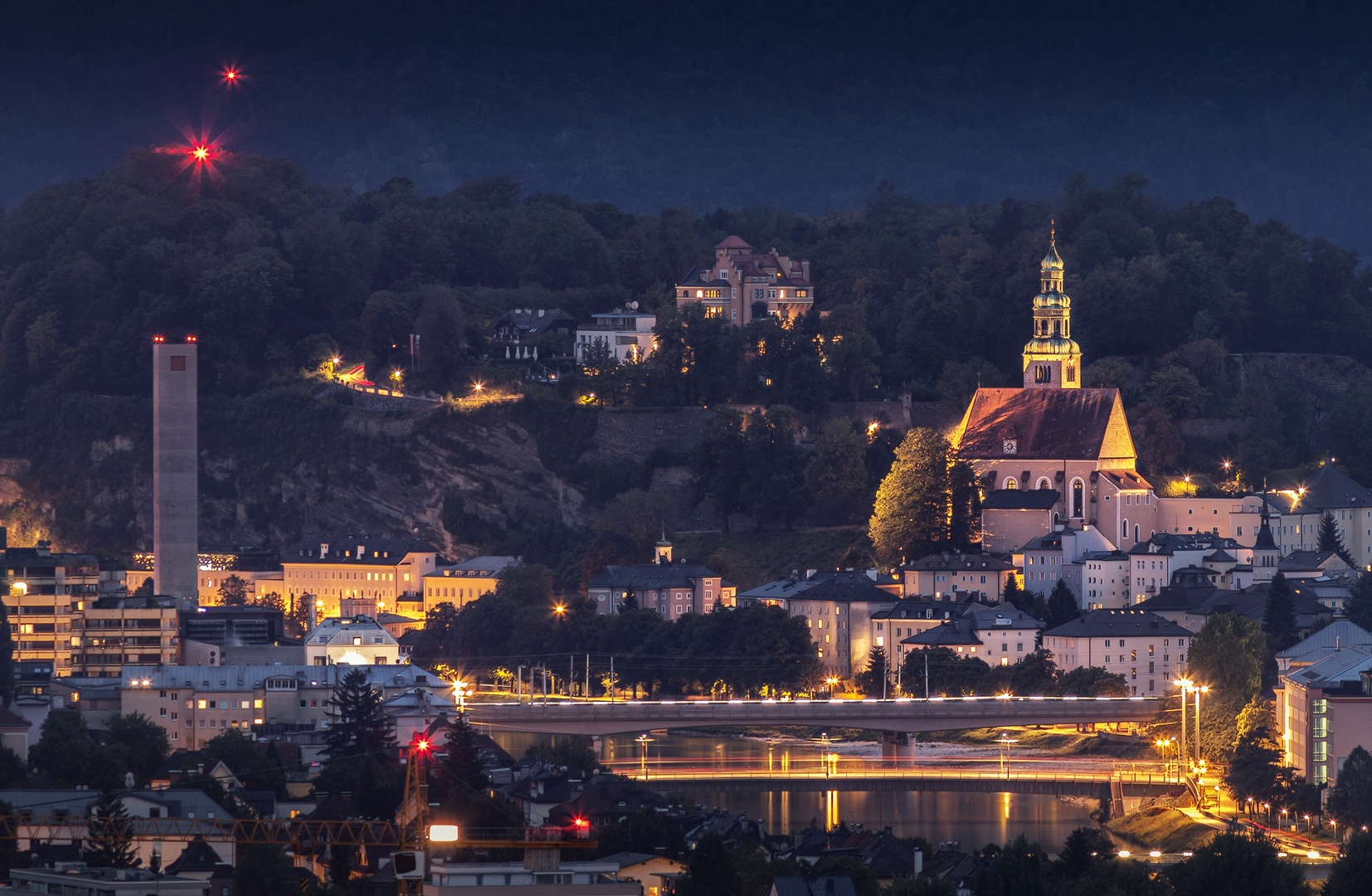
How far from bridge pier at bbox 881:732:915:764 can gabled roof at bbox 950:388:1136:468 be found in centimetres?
1544

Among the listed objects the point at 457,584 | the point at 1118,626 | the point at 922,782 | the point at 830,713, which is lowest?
the point at 922,782

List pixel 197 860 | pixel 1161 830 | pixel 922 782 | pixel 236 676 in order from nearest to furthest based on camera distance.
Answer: pixel 197 860 → pixel 1161 830 → pixel 922 782 → pixel 236 676

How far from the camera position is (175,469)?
9144 cm

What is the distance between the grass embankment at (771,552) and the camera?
8781 cm

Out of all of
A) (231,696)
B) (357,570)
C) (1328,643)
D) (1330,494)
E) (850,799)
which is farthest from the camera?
(357,570)

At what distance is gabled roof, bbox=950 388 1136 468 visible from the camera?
8719 cm

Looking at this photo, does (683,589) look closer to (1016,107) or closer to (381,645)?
(381,645)

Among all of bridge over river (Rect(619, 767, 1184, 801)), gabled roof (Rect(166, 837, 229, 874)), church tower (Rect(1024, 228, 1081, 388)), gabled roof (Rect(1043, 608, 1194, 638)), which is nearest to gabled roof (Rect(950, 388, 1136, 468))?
church tower (Rect(1024, 228, 1081, 388))

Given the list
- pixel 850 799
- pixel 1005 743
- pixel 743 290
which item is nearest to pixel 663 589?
pixel 1005 743

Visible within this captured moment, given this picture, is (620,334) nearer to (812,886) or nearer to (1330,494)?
(1330,494)

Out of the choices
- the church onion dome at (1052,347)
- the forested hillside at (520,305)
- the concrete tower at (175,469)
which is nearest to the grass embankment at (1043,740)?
the forested hillside at (520,305)

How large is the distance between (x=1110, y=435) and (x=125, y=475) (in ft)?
114

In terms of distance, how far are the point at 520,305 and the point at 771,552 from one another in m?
21.9

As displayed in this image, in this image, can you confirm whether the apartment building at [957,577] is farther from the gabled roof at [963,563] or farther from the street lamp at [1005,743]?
the street lamp at [1005,743]
